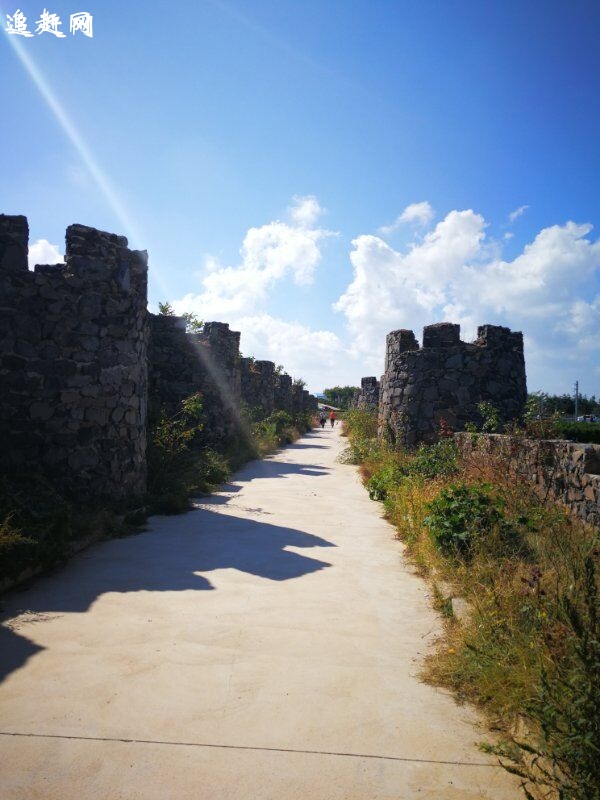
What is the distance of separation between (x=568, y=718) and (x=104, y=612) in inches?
129

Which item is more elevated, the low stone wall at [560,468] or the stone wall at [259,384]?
the stone wall at [259,384]

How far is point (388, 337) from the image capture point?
1337cm

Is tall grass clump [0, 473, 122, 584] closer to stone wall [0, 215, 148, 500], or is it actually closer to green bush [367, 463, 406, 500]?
stone wall [0, 215, 148, 500]

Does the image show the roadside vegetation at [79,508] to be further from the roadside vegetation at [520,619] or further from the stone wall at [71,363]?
the roadside vegetation at [520,619]

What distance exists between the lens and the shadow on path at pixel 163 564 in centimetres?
421

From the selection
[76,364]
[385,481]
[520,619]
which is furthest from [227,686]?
[385,481]

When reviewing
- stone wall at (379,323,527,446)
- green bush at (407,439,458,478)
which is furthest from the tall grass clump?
stone wall at (379,323,527,446)

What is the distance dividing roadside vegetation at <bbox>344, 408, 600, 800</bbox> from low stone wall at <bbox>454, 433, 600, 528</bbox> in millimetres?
143

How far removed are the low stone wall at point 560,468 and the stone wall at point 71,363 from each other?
17.4ft

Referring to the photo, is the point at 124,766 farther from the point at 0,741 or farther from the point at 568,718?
the point at 568,718

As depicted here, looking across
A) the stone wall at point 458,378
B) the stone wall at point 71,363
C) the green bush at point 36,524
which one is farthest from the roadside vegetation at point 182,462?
the stone wall at point 458,378

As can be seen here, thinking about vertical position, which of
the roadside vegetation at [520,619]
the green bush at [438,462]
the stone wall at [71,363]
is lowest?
the roadside vegetation at [520,619]

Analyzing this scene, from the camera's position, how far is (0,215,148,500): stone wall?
685cm


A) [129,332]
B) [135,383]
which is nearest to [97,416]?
[135,383]
